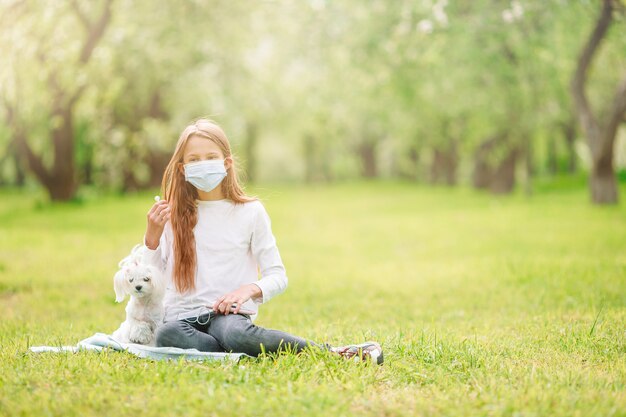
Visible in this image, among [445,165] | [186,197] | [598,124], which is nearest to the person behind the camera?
[186,197]

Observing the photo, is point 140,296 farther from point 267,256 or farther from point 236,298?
point 267,256

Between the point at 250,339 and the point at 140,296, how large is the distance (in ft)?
2.78

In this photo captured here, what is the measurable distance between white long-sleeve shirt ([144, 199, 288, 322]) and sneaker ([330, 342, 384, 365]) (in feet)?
2.11

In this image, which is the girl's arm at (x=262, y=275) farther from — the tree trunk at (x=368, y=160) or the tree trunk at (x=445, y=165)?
the tree trunk at (x=368, y=160)

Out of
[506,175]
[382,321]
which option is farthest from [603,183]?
[382,321]

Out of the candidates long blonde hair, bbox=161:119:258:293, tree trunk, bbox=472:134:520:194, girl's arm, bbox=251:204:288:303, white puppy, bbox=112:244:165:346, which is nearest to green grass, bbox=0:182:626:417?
white puppy, bbox=112:244:165:346

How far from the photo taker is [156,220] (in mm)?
4707

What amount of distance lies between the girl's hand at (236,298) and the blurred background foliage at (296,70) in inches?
421

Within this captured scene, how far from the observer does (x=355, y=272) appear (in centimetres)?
1099

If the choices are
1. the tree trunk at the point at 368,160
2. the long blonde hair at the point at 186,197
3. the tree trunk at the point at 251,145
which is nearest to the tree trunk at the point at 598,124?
the long blonde hair at the point at 186,197

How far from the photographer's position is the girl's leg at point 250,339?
4523 millimetres

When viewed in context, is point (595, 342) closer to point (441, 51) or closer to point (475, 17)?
point (475, 17)

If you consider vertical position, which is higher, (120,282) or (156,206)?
(156,206)

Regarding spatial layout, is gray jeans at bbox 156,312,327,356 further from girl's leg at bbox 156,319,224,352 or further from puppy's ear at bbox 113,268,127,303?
puppy's ear at bbox 113,268,127,303
